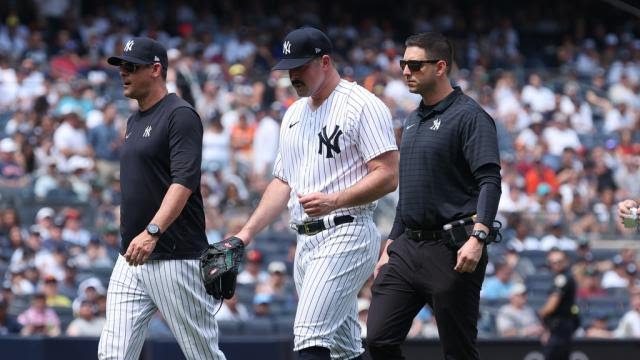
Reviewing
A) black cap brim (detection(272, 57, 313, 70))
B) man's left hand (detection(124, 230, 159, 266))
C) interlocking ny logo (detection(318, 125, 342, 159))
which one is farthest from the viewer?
interlocking ny logo (detection(318, 125, 342, 159))

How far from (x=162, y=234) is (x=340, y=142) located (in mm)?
987

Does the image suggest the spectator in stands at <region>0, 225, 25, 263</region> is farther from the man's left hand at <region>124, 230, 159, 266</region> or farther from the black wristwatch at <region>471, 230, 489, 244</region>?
the black wristwatch at <region>471, 230, 489, 244</region>

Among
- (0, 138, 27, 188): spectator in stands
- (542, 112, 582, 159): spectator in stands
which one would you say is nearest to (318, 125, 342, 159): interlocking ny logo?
(0, 138, 27, 188): spectator in stands

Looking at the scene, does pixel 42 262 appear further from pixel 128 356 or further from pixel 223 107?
pixel 128 356

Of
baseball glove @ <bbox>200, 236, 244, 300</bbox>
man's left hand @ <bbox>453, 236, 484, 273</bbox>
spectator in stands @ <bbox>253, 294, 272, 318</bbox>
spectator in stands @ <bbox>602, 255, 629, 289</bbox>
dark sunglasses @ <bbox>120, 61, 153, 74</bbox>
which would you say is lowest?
spectator in stands @ <bbox>253, 294, 272, 318</bbox>

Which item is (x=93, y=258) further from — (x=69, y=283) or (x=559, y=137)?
(x=559, y=137)

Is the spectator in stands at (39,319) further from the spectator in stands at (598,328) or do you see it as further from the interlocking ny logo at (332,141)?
the interlocking ny logo at (332,141)

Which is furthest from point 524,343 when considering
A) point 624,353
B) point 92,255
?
point 92,255

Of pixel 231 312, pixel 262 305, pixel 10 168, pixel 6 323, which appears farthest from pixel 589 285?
pixel 10 168

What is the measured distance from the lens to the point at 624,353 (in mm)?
11234

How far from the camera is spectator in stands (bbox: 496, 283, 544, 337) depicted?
1318 cm

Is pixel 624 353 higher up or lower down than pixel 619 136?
lower down

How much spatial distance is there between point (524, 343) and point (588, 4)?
15.3m

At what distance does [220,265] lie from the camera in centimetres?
630
